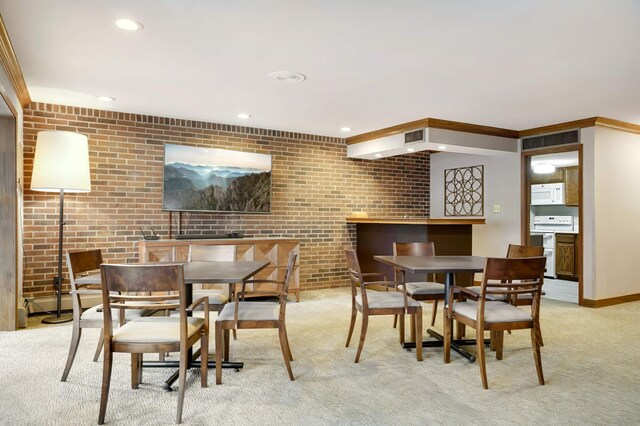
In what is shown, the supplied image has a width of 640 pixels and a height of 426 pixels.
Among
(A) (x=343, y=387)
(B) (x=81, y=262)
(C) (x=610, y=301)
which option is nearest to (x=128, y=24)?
(B) (x=81, y=262)

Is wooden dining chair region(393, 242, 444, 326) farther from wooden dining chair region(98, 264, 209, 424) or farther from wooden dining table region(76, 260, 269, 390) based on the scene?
wooden dining chair region(98, 264, 209, 424)

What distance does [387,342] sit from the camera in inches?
149

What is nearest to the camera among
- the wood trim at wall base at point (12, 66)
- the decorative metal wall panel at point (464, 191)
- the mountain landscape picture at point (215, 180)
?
the wood trim at wall base at point (12, 66)

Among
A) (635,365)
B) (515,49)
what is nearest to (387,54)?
(515,49)

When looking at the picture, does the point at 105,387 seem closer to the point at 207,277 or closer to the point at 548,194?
the point at 207,277

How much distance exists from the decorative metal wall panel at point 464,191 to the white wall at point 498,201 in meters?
0.10

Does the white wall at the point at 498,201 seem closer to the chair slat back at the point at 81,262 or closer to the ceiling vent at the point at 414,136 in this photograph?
the ceiling vent at the point at 414,136

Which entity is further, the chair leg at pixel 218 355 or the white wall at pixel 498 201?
the white wall at pixel 498 201

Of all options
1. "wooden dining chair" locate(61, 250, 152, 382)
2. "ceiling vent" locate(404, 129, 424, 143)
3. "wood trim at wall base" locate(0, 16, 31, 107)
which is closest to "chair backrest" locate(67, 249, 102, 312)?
"wooden dining chair" locate(61, 250, 152, 382)

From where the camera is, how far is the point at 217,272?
2.96m

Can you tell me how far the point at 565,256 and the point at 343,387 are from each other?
6.88 meters

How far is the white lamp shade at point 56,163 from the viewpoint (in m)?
4.37

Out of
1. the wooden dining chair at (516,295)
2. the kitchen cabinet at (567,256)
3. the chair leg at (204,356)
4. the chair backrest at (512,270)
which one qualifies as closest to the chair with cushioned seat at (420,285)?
the wooden dining chair at (516,295)

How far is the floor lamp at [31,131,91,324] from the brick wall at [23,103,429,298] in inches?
20.4
